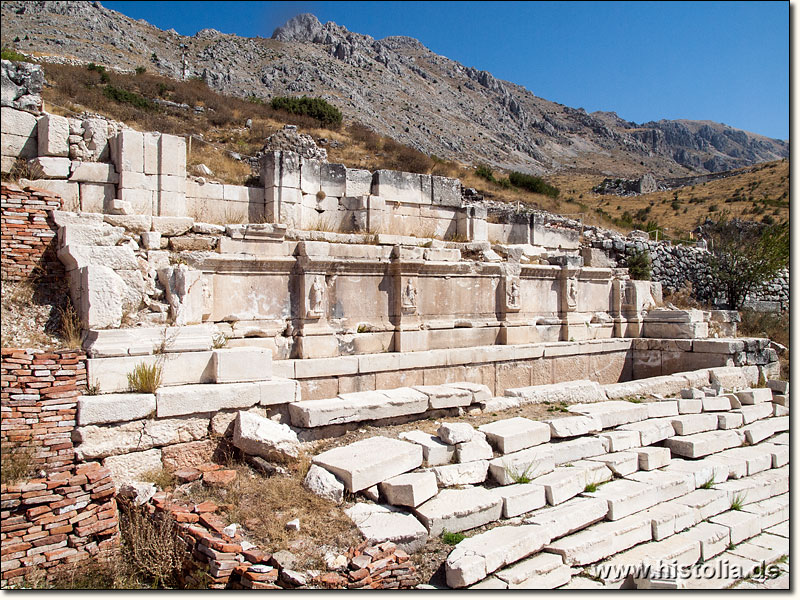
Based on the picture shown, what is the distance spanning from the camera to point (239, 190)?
1005 cm

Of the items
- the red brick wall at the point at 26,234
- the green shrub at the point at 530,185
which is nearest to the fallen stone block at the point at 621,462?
the red brick wall at the point at 26,234

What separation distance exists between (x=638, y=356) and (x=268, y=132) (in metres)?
18.5

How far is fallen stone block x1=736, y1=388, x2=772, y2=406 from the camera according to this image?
10422 millimetres

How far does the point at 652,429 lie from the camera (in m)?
8.12

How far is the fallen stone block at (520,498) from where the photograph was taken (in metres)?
5.62

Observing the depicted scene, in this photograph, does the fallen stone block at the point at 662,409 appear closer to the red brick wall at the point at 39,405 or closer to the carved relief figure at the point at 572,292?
the carved relief figure at the point at 572,292

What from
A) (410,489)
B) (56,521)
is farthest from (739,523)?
(56,521)

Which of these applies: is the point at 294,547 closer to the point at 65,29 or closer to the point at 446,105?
the point at 65,29

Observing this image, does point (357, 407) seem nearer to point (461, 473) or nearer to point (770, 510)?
point (461, 473)

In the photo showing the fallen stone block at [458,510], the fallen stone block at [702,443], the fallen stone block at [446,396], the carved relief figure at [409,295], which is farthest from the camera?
the carved relief figure at [409,295]

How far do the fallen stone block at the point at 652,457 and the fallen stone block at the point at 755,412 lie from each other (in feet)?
9.69

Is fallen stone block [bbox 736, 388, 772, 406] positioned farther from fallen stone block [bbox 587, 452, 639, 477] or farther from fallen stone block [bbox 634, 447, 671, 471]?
fallen stone block [bbox 587, 452, 639, 477]

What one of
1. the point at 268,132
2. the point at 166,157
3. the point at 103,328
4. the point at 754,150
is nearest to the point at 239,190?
the point at 166,157

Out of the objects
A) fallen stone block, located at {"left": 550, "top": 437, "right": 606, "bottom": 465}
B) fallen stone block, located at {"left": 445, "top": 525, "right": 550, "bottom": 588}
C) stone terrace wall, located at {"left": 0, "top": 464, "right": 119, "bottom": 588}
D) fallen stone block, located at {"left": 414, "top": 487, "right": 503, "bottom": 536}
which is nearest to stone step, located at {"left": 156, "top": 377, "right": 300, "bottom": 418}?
stone terrace wall, located at {"left": 0, "top": 464, "right": 119, "bottom": 588}
